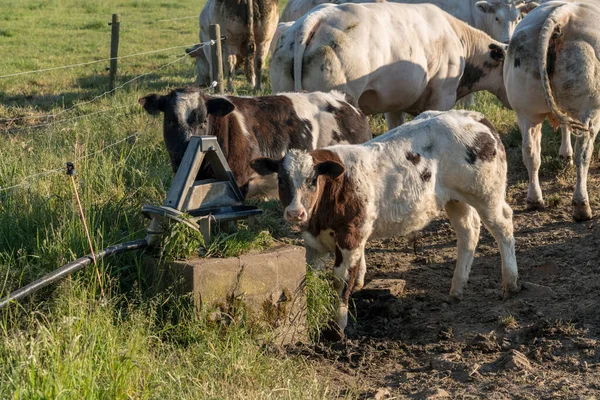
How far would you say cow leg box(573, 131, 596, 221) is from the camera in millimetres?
9102

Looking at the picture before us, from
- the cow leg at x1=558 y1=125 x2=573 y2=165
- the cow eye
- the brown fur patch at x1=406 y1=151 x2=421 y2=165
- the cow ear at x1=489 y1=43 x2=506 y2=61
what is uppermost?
the cow eye

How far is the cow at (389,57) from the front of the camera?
9.73 meters

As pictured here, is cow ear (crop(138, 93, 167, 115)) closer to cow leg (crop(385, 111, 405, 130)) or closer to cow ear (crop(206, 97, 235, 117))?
cow ear (crop(206, 97, 235, 117))

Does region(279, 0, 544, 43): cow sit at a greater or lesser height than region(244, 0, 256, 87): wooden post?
greater

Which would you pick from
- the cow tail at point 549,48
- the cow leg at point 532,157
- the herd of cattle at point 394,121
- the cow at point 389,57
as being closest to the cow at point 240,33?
the cow at point 389,57

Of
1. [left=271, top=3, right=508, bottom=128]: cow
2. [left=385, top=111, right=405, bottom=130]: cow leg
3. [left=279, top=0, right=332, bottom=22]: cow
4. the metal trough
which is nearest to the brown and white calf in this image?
the metal trough

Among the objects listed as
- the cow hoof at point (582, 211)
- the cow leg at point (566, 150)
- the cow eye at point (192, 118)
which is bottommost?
the cow hoof at point (582, 211)

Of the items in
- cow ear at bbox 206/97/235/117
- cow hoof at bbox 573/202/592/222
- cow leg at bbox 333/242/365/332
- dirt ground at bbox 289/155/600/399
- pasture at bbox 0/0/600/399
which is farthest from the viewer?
cow hoof at bbox 573/202/592/222

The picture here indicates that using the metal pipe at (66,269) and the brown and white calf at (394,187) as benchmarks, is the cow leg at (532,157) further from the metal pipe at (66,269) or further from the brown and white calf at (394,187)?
the metal pipe at (66,269)

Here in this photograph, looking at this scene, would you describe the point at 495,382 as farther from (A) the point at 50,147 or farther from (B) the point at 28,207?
(A) the point at 50,147

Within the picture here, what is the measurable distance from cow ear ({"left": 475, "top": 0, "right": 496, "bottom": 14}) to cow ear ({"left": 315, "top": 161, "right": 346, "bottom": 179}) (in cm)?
954

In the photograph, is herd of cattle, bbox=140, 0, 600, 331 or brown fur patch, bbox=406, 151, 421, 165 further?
brown fur patch, bbox=406, 151, 421, 165

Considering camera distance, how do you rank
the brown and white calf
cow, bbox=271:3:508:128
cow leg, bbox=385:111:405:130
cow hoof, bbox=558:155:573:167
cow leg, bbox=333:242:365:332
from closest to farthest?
the brown and white calf
cow leg, bbox=333:242:365:332
cow, bbox=271:3:508:128
cow hoof, bbox=558:155:573:167
cow leg, bbox=385:111:405:130

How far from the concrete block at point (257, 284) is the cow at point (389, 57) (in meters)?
3.62
